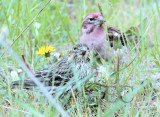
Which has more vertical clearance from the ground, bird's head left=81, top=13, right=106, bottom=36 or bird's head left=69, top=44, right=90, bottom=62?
bird's head left=81, top=13, right=106, bottom=36

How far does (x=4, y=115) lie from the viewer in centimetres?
251

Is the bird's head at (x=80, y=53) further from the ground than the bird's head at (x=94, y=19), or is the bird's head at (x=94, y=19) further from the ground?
the bird's head at (x=94, y=19)

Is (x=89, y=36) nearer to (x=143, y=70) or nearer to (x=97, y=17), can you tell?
(x=97, y=17)

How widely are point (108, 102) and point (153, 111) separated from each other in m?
A: 0.40

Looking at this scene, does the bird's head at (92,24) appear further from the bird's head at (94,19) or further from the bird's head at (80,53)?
the bird's head at (80,53)

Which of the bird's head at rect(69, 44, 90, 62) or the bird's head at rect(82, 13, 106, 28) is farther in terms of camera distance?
the bird's head at rect(82, 13, 106, 28)

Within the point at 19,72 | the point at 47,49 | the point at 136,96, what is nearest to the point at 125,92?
the point at 136,96

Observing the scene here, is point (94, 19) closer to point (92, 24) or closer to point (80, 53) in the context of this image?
point (92, 24)

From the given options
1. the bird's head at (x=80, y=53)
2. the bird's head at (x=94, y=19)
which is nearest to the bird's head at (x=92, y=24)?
the bird's head at (x=94, y=19)

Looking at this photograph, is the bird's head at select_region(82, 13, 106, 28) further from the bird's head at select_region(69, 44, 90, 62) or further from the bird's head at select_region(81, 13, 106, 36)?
the bird's head at select_region(69, 44, 90, 62)

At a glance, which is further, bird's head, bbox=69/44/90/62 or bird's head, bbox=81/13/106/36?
bird's head, bbox=81/13/106/36

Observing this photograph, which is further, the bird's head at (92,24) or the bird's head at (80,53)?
the bird's head at (92,24)

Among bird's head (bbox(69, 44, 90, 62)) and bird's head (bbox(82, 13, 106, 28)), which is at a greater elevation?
bird's head (bbox(82, 13, 106, 28))

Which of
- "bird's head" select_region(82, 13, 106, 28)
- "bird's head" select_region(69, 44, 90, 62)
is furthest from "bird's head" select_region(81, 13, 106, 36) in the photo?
"bird's head" select_region(69, 44, 90, 62)
